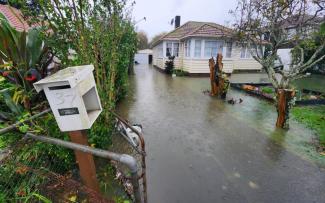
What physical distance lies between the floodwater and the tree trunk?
0.78ft

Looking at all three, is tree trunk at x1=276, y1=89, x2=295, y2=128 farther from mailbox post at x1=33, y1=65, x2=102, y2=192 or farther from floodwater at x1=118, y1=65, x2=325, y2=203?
mailbox post at x1=33, y1=65, x2=102, y2=192

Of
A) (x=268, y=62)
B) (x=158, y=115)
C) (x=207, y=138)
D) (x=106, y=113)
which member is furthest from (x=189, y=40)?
(x=106, y=113)

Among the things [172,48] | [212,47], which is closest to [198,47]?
[212,47]

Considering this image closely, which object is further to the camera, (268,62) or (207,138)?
(268,62)

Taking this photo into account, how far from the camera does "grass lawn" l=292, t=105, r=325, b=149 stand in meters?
4.92

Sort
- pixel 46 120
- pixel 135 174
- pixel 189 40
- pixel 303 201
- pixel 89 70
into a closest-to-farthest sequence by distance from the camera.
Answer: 1. pixel 135 174
2. pixel 89 70
3. pixel 46 120
4. pixel 303 201
5. pixel 189 40

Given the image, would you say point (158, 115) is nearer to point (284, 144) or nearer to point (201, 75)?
point (284, 144)

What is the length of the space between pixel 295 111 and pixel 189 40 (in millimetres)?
9500

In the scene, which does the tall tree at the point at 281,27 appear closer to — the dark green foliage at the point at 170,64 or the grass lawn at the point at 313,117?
the grass lawn at the point at 313,117

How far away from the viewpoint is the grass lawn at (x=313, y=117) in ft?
16.1

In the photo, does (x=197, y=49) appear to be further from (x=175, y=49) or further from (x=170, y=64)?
(x=175, y=49)

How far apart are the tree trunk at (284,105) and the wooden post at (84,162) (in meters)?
4.71

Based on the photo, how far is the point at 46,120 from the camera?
8.21ft

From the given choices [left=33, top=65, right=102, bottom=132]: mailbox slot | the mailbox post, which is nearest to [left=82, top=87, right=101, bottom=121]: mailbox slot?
the mailbox post
